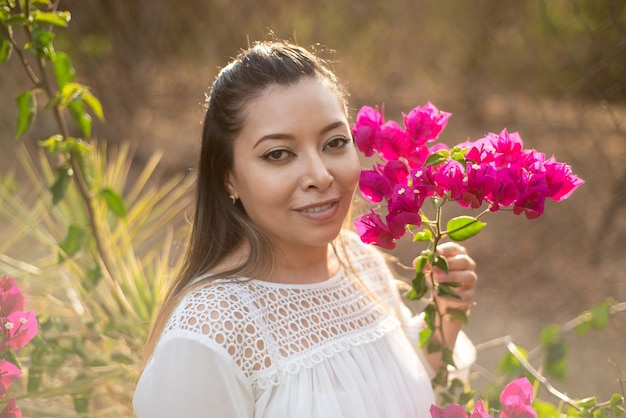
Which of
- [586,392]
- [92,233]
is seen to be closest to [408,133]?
[92,233]

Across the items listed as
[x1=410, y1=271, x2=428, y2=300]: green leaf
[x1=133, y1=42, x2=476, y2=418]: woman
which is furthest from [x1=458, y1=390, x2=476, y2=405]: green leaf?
[x1=410, y1=271, x2=428, y2=300]: green leaf

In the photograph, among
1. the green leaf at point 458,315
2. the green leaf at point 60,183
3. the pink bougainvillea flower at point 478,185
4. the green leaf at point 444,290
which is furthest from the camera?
the green leaf at point 60,183

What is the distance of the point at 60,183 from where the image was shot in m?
1.52

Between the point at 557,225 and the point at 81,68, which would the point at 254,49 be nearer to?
the point at 557,225

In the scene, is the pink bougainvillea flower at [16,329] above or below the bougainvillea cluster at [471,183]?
below

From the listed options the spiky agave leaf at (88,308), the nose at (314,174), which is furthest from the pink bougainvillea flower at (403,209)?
the spiky agave leaf at (88,308)

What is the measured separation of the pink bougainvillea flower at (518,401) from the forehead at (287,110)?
51cm

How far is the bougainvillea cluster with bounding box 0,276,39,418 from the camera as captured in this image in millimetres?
1042

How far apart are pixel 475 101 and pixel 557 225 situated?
0.66 metres

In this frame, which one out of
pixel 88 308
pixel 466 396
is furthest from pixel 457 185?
pixel 88 308

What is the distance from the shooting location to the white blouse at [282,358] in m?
1.08

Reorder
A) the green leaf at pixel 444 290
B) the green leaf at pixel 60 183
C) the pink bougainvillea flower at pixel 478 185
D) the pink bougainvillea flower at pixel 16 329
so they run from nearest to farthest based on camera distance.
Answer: the pink bougainvillea flower at pixel 478 185, the pink bougainvillea flower at pixel 16 329, the green leaf at pixel 444 290, the green leaf at pixel 60 183

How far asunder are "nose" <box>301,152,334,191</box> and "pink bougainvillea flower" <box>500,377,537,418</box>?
43 centimetres

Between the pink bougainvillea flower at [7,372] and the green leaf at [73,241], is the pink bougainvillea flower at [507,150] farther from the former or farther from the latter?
the green leaf at [73,241]
